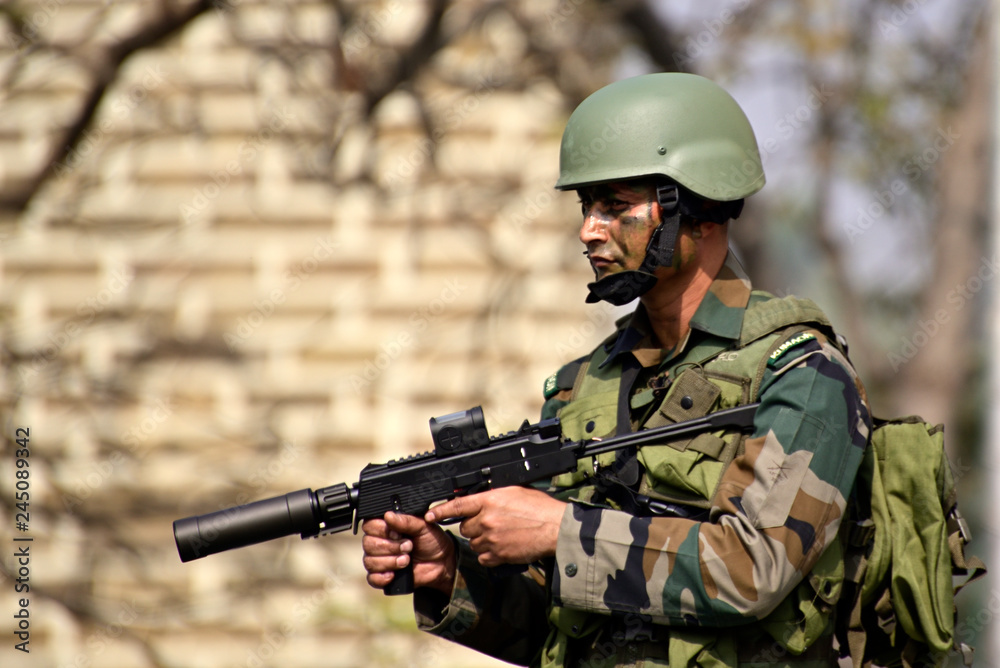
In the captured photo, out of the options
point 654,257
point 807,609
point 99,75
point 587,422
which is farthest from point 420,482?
point 99,75

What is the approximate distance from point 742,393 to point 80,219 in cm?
462

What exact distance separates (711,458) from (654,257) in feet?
1.79

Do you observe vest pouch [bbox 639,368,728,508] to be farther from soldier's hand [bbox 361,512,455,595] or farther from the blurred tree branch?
the blurred tree branch

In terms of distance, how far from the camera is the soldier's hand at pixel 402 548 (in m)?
2.46

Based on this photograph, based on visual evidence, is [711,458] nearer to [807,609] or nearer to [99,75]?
[807,609]

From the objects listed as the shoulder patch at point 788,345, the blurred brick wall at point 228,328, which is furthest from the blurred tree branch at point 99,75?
the shoulder patch at point 788,345

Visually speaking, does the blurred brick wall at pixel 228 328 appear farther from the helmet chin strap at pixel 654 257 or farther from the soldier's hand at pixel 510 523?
the soldier's hand at pixel 510 523

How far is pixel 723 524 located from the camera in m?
2.17

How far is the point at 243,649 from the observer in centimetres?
554

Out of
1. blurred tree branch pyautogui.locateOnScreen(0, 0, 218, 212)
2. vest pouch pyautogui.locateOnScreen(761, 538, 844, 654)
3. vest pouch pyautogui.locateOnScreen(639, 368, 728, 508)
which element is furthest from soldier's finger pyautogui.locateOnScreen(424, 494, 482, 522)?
blurred tree branch pyautogui.locateOnScreen(0, 0, 218, 212)

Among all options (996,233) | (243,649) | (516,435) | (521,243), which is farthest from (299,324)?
(996,233)

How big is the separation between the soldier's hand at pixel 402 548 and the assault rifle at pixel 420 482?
3 cm

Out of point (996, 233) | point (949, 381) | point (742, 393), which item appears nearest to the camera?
point (742, 393)

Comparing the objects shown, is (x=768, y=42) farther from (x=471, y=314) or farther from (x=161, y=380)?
(x=161, y=380)
